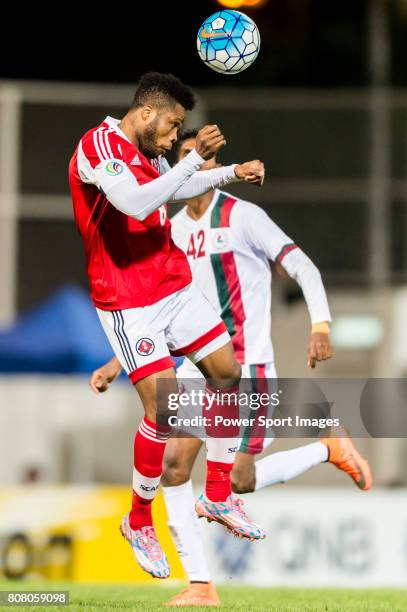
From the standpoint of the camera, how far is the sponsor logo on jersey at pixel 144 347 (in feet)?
25.4

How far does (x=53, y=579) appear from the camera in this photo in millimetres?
12570

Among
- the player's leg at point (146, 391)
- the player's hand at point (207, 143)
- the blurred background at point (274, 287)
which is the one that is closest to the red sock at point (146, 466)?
the player's leg at point (146, 391)

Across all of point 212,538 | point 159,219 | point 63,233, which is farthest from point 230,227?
point 63,233

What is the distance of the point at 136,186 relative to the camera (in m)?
7.44

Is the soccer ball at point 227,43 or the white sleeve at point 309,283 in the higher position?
the soccer ball at point 227,43

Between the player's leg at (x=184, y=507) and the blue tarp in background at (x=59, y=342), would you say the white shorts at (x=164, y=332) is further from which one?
the blue tarp in background at (x=59, y=342)

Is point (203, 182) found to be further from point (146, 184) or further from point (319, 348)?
point (319, 348)

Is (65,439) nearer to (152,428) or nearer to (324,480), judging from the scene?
(324,480)

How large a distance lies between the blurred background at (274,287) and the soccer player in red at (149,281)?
1.98 meters

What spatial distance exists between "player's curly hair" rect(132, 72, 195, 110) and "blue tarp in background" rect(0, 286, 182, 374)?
28.3ft

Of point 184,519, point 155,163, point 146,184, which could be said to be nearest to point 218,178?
point 155,163

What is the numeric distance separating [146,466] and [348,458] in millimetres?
1657

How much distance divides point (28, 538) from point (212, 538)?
171 centimetres

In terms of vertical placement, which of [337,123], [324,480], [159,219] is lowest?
[324,480]
